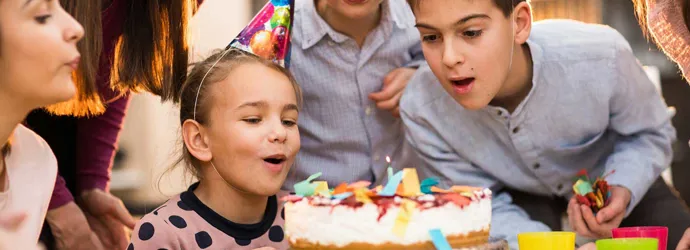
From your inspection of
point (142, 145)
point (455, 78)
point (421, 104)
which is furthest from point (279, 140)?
point (142, 145)

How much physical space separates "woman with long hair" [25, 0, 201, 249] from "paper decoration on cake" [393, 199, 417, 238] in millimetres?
677

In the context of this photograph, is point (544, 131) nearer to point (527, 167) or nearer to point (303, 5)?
point (527, 167)

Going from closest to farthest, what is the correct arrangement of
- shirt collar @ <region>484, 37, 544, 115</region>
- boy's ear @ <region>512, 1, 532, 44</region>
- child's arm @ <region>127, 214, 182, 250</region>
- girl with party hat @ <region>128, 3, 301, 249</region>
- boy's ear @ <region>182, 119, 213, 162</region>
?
1. child's arm @ <region>127, 214, 182, 250</region>
2. girl with party hat @ <region>128, 3, 301, 249</region>
3. boy's ear @ <region>182, 119, 213, 162</region>
4. boy's ear @ <region>512, 1, 532, 44</region>
5. shirt collar @ <region>484, 37, 544, 115</region>

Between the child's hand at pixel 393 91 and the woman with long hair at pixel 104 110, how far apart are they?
0.55 m

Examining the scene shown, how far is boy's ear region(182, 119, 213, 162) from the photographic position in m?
1.95

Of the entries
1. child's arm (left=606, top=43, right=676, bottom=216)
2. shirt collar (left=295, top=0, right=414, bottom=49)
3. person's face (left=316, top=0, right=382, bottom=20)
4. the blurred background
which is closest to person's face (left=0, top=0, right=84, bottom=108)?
person's face (left=316, top=0, right=382, bottom=20)

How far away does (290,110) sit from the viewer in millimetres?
1925

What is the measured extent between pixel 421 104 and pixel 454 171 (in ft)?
0.61

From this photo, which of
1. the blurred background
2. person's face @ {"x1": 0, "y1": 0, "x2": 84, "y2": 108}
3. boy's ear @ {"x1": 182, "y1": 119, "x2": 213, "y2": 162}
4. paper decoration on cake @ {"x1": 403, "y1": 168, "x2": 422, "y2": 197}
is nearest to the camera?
person's face @ {"x1": 0, "y1": 0, "x2": 84, "y2": 108}

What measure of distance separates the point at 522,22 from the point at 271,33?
1.88 ft

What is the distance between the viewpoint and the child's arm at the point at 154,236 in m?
→ 1.74

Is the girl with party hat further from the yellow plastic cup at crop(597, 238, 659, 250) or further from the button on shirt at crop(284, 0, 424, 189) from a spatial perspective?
the yellow plastic cup at crop(597, 238, 659, 250)

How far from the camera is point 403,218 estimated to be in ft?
4.65

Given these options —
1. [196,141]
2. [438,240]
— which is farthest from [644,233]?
[196,141]
